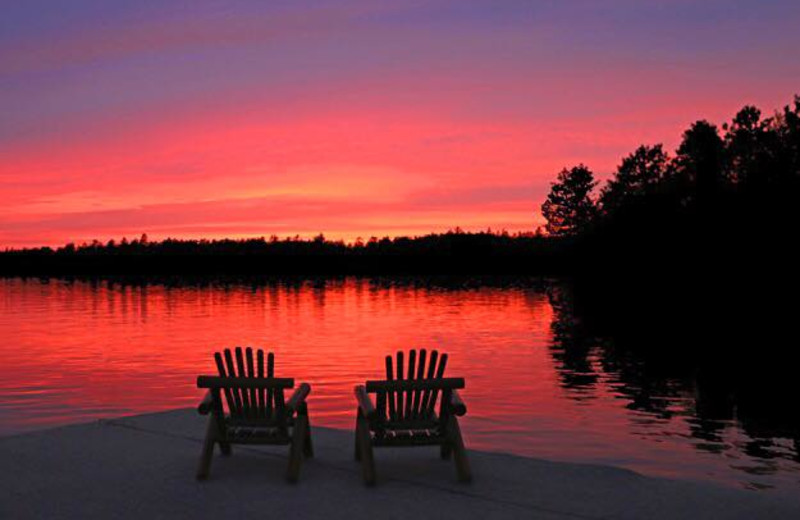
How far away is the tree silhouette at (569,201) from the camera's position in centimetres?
15062

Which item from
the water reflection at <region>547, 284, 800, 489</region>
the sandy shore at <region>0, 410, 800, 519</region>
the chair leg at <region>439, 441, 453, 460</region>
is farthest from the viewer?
the water reflection at <region>547, 284, 800, 489</region>

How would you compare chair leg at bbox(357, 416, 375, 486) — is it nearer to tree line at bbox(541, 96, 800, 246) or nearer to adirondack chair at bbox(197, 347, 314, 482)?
adirondack chair at bbox(197, 347, 314, 482)

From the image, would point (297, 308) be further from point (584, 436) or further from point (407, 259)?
point (407, 259)

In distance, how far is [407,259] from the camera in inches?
7279

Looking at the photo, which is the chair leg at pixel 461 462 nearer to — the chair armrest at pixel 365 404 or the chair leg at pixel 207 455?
the chair armrest at pixel 365 404

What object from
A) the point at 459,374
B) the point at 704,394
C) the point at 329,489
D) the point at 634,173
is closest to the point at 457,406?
the point at 329,489

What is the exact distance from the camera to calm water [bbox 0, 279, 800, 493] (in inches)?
619

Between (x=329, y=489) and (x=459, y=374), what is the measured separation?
19399 mm

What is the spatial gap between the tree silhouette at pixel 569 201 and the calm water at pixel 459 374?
3654 inches

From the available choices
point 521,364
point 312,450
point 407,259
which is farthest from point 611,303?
point 407,259

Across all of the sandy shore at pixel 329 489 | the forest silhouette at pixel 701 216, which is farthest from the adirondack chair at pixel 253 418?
the forest silhouette at pixel 701 216

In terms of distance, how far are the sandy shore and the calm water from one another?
146 inches

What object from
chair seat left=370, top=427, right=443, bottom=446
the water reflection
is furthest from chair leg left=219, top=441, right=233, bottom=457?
the water reflection

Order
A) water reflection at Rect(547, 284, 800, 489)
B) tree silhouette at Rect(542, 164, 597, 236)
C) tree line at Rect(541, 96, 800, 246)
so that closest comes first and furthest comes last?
water reflection at Rect(547, 284, 800, 489), tree line at Rect(541, 96, 800, 246), tree silhouette at Rect(542, 164, 597, 236)
